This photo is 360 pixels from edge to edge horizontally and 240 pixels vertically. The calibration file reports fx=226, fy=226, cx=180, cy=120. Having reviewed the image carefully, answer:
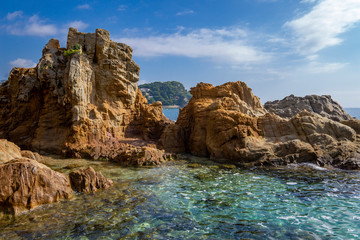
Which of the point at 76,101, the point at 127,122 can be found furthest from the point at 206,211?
the point at 127,122

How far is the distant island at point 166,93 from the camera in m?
130

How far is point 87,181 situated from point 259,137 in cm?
1336

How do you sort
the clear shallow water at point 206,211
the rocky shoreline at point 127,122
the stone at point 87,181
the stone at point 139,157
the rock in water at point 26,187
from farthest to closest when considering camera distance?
the rocky shoreline at point 127,122, the stone at point 139,157, the stone at point 87,181, the rock in water at point 26,187, the clear shallow water at point 206,211

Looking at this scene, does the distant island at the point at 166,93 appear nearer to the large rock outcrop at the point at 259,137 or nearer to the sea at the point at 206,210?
the large rock outcrop at the point at 259,137

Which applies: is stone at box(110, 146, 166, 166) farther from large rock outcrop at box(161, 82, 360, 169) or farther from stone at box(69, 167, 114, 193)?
stone at box(69, 167, 114, 193)

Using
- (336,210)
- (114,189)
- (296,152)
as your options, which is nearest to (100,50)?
(114,189)

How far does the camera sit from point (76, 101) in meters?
19.7

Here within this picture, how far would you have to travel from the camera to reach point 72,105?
19.9 metres

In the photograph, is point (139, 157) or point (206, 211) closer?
point (206, 211)

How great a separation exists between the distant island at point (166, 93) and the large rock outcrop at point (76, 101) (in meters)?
103

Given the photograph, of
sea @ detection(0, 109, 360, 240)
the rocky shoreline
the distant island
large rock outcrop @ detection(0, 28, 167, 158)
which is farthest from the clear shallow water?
the distant island

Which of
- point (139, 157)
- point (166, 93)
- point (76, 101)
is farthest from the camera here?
point (166, 93)

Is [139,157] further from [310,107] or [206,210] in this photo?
[310,107]

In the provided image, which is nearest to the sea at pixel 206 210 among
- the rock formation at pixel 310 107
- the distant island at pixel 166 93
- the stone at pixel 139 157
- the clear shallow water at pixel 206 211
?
the clear shallow water at pixel 206 211
